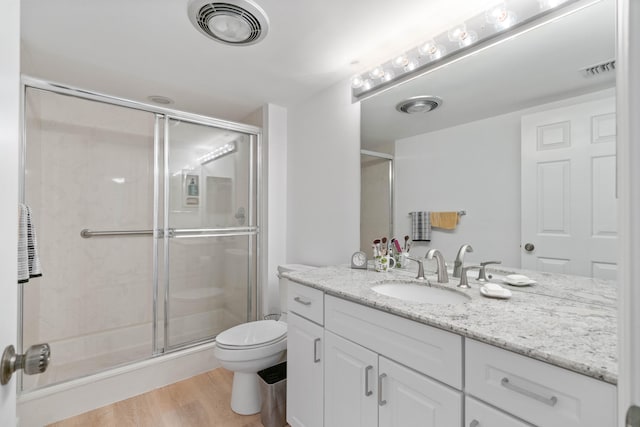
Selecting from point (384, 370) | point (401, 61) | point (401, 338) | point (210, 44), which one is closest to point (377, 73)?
point (401, 61)

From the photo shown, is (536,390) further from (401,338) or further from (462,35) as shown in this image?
(462,35)

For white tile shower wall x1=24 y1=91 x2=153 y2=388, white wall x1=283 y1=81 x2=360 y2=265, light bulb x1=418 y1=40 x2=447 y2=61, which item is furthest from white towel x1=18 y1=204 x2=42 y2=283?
light bulb x1=418 y1=40 x2=447 y2=61

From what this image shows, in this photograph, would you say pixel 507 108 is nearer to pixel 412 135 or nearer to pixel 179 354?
pixel 412 135

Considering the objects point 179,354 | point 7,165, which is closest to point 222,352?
point 179,354

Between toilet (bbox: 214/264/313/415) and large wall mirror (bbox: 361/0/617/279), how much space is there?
1076 mm

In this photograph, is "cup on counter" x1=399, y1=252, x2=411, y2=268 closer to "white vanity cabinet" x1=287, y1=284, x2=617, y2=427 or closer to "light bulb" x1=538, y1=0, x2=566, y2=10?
"white vanity cabinet" x1=287, y1=284, x2=617, y2=427

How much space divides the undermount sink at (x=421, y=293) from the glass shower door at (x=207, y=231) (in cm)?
152

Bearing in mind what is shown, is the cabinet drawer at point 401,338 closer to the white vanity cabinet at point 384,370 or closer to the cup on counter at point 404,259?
the white vanity cabinet at point 384,370

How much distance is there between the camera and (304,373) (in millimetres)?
1530

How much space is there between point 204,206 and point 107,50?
1216 millimetres

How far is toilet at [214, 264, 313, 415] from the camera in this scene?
5.85 ft

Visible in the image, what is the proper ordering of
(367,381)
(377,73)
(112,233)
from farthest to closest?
1. (112,233)
2. (377,73)
3. (367,381)

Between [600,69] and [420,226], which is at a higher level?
[600,69]

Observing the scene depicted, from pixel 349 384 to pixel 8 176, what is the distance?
129 centimetres
